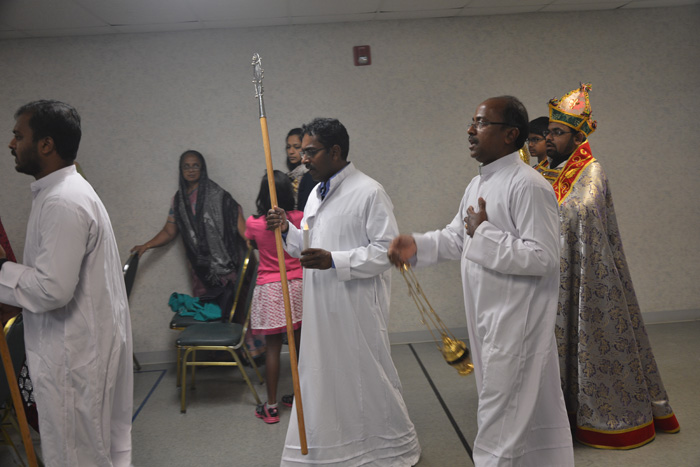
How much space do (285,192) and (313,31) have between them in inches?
74.1

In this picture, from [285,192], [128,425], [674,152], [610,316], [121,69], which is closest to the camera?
[128,425]

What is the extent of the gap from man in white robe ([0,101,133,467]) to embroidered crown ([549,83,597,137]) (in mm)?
2410

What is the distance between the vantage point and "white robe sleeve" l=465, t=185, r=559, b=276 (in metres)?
2.04

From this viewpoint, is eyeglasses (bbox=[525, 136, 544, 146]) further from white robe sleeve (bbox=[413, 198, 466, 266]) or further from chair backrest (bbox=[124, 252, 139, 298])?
chair backrest (bbox=[124, 252, 139, 298])

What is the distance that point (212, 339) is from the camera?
3736mm

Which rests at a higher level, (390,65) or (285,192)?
(390,65)

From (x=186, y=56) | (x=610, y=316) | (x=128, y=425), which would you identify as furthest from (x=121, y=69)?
(x=610, y=316)

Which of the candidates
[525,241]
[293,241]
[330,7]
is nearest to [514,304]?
[525,241]

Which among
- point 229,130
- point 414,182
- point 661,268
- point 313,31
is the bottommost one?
point 661,268

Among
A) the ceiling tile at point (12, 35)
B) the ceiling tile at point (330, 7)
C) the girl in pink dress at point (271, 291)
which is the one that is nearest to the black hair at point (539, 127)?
the ceiling tile at point (330, 7)

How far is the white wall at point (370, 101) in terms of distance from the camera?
4766 millimetres

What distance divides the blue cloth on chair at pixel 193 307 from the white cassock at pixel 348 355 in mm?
1793

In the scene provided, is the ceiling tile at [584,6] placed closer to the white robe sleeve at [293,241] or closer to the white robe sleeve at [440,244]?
the white robe sleeve at [440,244]

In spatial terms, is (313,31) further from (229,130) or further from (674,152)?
(674,152)
